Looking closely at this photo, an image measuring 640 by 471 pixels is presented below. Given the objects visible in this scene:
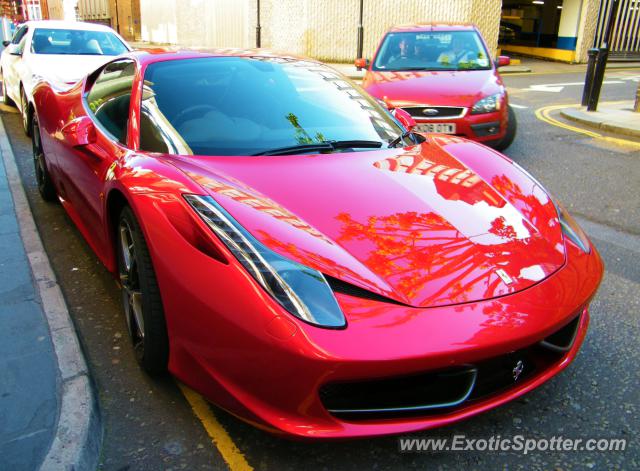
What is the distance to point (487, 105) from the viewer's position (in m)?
6.89

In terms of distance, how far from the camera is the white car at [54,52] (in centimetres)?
796

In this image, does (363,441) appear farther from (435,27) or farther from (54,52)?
(54,52)

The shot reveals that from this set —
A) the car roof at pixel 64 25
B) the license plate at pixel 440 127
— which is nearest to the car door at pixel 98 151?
the license plate at pixel 440 127

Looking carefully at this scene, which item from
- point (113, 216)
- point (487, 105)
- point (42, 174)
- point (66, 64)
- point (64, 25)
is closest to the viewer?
point (113, 216)

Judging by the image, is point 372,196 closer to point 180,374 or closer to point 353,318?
point 353,318

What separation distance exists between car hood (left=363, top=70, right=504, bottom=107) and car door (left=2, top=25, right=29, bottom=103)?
196 inches

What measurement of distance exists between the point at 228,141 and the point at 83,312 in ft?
4.23

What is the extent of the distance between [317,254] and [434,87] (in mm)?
5463

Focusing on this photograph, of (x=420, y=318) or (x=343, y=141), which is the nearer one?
(x=420, y=318)

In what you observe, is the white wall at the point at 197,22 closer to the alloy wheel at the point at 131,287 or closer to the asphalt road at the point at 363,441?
the asphalt road at the point at 363,441

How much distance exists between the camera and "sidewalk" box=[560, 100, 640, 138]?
29.4ft

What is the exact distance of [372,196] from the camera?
8.78ft

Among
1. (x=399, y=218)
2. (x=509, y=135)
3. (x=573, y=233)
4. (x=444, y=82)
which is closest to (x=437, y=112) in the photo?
(x=444, y=82)

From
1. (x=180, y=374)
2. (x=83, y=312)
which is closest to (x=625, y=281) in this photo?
(x=180, y=374)
